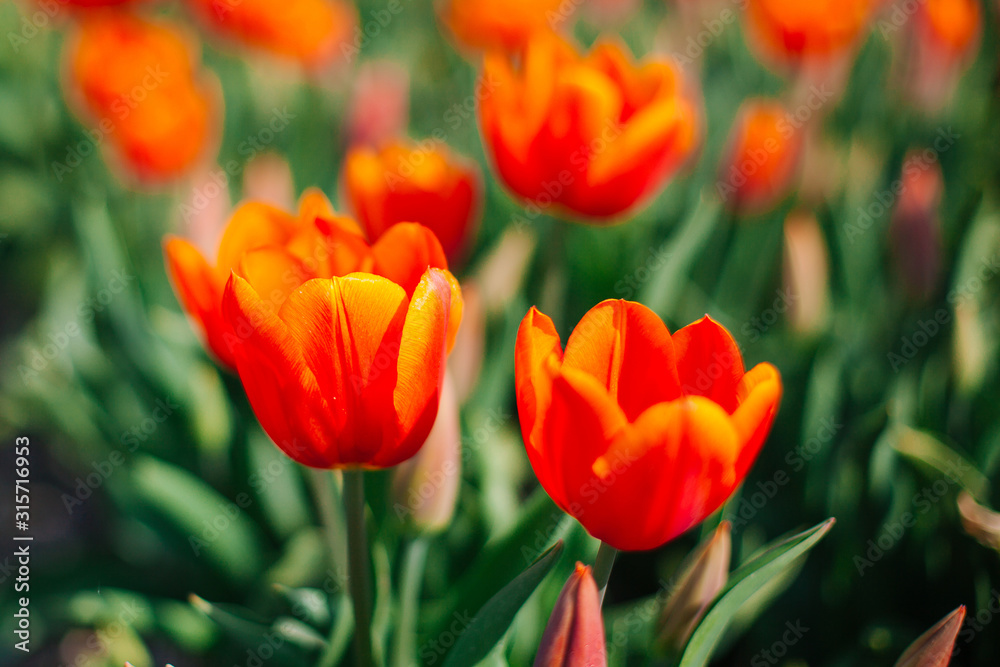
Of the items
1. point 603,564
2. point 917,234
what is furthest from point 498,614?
point 917,234

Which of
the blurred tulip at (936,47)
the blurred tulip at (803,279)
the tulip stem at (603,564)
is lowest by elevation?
the tulip stem at (603,564)

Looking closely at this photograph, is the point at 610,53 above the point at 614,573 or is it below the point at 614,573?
above


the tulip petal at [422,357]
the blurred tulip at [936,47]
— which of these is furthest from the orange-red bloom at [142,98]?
the blurred tulip at [936,47]

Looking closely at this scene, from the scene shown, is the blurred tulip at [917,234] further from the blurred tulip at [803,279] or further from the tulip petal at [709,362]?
the tulip petal at [709,362]

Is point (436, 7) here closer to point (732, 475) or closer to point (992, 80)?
point (992, 80)

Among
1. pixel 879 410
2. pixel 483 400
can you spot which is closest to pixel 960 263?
pixel 879 410

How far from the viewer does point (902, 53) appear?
1883 millimetres

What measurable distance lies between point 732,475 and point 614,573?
77 centimetres

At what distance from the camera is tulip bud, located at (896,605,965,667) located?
0.60 metres

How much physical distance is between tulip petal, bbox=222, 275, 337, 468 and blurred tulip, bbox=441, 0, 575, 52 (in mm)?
1582

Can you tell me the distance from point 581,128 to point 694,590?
52 centimetres

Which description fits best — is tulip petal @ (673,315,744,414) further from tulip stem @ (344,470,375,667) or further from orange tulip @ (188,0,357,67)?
orange tulip @ (188,0,357,67)

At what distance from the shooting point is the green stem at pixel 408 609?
2.64ft

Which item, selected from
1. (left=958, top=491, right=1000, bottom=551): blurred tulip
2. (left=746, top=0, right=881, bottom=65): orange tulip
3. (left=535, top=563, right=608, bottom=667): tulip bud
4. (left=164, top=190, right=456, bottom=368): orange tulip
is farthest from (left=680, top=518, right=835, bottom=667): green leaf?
(left=746, top=0, right=881, bottom=65): orange tulip
